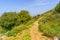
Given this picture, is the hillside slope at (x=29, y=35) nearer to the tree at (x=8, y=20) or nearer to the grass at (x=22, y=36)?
the grass at (x=22, y=36)

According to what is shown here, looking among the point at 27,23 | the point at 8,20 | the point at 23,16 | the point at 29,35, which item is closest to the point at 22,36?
the point at 29,35

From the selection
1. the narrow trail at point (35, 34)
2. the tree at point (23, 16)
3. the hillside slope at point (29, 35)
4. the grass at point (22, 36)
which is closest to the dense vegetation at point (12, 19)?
the tree at point (23, 16)

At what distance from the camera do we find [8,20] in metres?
25.7

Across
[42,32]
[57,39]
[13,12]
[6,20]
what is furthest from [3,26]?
[57,39]

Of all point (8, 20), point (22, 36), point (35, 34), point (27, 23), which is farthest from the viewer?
point (8, 20)

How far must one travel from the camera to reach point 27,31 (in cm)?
1772

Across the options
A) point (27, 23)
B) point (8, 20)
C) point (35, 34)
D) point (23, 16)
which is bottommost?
point (35, 34)

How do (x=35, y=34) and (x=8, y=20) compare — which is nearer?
(x=35, y=34)

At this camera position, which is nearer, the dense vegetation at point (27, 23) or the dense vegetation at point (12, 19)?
the dense vegetation at point (27, 23)

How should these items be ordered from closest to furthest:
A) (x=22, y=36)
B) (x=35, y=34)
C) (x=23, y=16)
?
1. (x=22, y=36)
2. (x=35, y=34)
3. (x=23, y=16)

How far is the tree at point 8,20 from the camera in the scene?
81.4 feet

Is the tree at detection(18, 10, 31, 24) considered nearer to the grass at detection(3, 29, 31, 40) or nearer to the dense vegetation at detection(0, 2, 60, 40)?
the dense vegetation at detection(0, 2, 60, 40)

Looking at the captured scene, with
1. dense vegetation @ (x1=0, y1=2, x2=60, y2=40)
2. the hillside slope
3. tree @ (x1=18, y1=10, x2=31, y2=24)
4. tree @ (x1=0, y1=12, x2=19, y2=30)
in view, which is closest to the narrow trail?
the hillside slope

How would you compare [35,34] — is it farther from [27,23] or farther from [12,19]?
[12,19]
